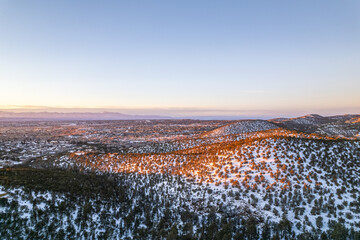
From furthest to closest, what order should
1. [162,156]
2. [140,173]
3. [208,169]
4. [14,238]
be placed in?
[162,156], [140,173], [208,169], [14,238]

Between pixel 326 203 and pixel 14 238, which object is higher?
pixel 326 203

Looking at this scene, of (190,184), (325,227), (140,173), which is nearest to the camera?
(325,227)

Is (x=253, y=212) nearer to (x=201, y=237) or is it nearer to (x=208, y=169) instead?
(x=201, y=237)

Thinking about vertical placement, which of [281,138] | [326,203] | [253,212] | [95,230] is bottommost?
[95,230]

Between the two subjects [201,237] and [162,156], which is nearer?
[201,237]

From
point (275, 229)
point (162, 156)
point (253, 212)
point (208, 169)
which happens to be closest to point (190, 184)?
point (208, 169)

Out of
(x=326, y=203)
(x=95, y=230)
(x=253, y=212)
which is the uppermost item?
(x=326, y=203)

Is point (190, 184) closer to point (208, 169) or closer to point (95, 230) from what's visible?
point (208, 169)

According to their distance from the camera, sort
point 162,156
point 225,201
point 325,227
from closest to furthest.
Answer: point 325,227
point 225,201
point 162,156

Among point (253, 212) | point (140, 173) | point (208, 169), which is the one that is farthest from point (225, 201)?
point (140, 173)
